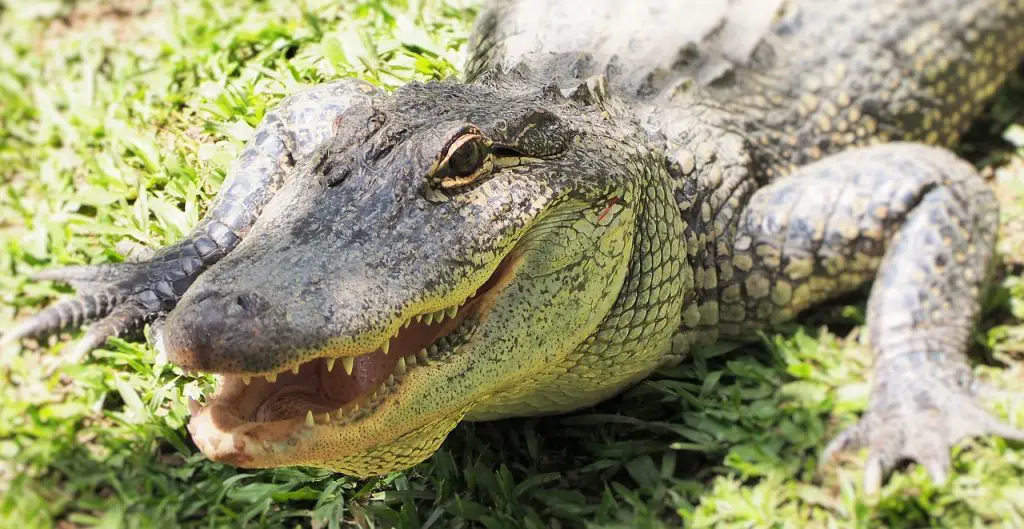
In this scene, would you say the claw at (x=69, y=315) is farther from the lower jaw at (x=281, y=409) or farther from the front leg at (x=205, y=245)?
the lower jaw at (x=281, y=409)

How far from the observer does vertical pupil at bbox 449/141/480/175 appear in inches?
105

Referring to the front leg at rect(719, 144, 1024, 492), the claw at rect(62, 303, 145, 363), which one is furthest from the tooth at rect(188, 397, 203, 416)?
the front leg at rect(719, 144, 1024, 492)

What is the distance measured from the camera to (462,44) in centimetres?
440

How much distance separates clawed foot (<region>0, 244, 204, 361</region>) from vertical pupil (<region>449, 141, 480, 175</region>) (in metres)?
1.23

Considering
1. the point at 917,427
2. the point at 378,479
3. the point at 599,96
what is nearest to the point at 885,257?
the point at 917,427

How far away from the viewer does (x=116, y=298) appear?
357 centimetres

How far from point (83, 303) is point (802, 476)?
2.52 metres

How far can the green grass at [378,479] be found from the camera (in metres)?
3.10

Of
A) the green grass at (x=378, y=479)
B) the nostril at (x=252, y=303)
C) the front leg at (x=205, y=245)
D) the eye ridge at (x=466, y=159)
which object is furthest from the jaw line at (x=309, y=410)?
the front leg at (x=205, y=245)

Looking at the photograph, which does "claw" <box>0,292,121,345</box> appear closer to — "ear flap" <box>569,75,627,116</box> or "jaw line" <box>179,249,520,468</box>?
"jaw line" <box>179,249,520,468</box>

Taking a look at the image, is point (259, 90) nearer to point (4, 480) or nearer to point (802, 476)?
point (4, 480)

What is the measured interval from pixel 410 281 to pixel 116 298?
5.21 feet

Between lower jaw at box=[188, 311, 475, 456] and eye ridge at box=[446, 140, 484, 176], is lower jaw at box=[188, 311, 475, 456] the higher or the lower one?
the lower one

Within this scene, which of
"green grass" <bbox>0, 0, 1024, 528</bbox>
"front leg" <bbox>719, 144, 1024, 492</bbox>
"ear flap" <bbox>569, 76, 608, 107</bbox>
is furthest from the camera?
"front leg" <bbox>719, 144, 1024, 492</bbox>
